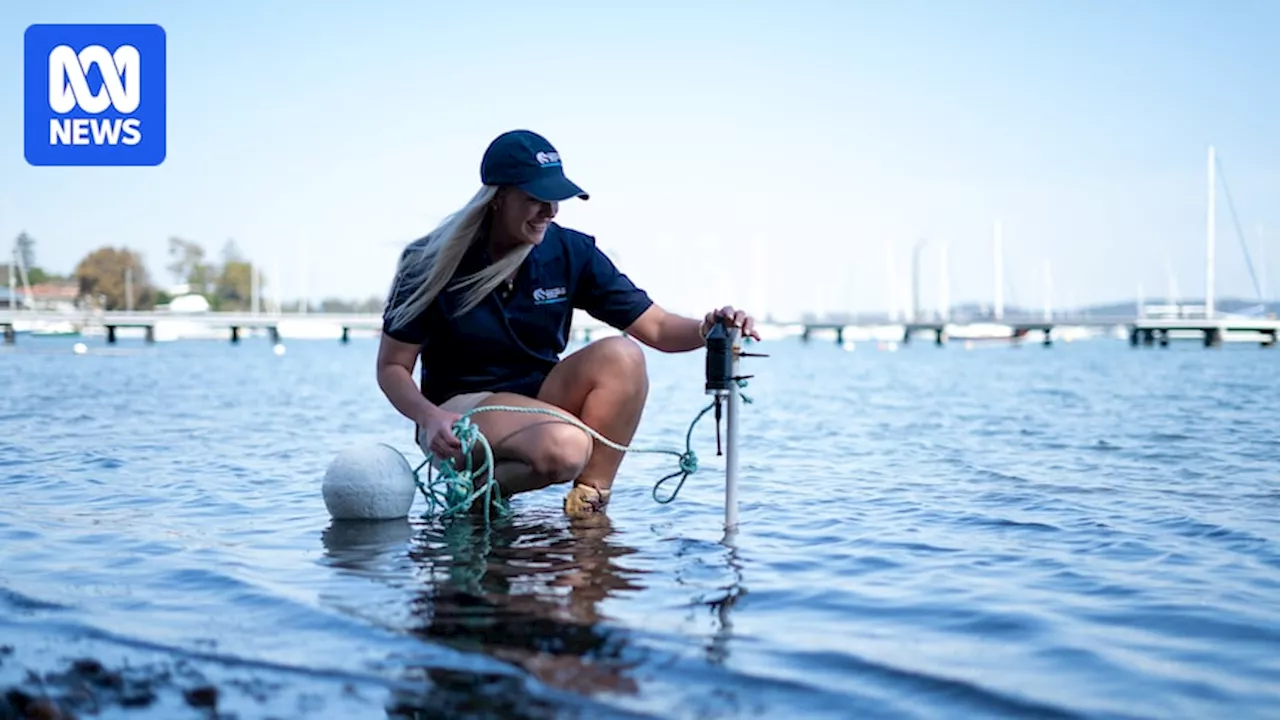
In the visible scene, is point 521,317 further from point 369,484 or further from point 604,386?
point 369,484

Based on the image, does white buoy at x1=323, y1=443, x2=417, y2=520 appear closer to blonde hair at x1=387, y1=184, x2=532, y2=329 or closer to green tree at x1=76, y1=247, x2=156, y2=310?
blonde hair at x1=387, y1=184, x2=532, y2=329

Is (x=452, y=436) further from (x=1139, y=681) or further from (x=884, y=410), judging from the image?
(x=884, y=410)

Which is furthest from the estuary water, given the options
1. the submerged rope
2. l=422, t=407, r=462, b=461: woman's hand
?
l=422, t=407, r=462, b=461: woman's hand

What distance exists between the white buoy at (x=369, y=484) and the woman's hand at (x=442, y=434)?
1.78 feet

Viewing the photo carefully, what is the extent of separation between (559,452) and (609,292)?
2.38ft

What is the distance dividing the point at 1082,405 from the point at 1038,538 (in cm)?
1329

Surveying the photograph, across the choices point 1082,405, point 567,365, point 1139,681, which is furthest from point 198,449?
point 1082,405

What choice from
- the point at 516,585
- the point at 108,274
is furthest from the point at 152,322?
the point at 516,585

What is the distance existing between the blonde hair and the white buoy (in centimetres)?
70

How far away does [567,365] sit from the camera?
540 centimetres

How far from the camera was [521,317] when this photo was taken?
5.30 meters

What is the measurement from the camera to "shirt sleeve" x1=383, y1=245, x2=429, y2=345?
511cm

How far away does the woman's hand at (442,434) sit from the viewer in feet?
16.2

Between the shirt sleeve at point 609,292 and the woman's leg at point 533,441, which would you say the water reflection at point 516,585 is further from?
the shirt sleeve at point 609,292
